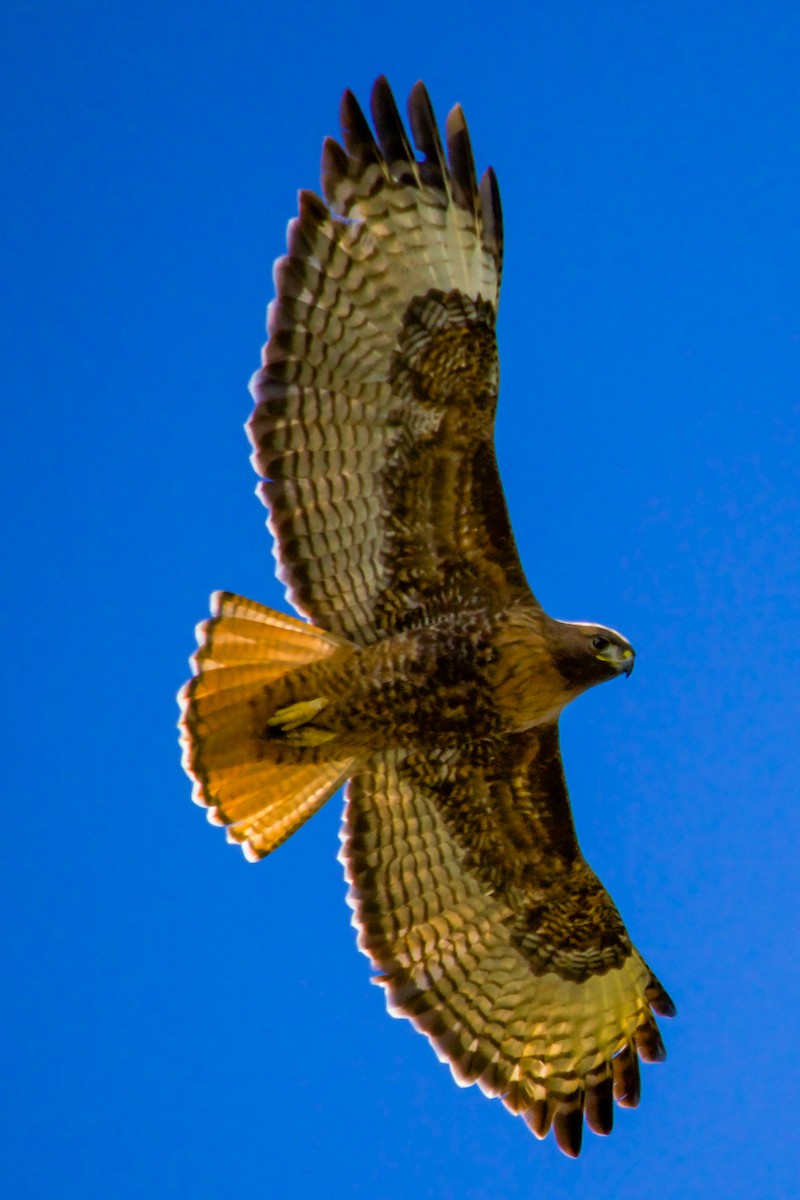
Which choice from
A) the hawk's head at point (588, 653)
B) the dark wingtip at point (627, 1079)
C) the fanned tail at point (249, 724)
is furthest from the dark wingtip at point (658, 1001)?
the fanned tail at point (249, 724)

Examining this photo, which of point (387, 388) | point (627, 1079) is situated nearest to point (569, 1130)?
point (627, 1079)

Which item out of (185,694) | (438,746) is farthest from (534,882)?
(185,694)

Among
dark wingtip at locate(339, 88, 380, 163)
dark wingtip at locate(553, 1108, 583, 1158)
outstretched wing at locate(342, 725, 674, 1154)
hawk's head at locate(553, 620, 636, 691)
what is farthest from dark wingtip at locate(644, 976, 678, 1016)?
dark wingtip at locate(339, 88, 380, 163)

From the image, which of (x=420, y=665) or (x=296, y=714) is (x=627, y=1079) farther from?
(x=296, y=714)

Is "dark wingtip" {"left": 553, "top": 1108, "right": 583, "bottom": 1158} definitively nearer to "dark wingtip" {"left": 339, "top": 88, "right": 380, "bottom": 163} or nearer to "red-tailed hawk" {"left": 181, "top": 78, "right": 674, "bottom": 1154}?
"red-tailed hawk" {"left": 181, "top": 78, "right": 674, "bottom": 1154}

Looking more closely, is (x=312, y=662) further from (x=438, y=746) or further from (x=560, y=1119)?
(x=560, y=1119)
